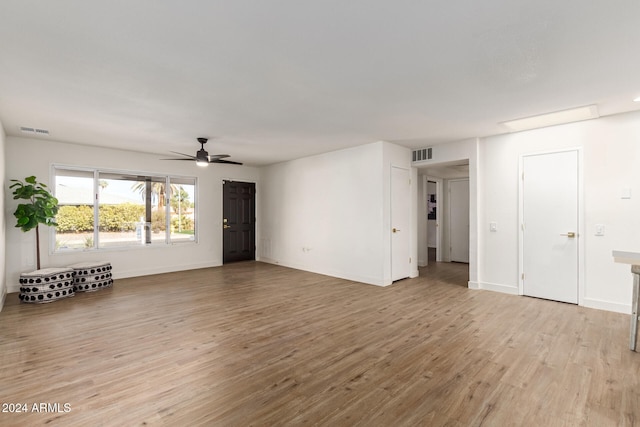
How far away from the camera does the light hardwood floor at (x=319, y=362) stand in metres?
→ 2.11

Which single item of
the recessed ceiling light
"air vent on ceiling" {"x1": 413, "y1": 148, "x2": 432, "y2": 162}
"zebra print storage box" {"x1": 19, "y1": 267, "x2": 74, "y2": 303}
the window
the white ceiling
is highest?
the white ceiling

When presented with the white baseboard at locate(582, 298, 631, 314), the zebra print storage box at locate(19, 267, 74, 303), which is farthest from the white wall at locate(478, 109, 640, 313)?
the zebra print storage box at locate(19, 267, 74, 303)

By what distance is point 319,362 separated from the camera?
2.81m

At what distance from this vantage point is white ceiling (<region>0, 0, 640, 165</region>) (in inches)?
79.6

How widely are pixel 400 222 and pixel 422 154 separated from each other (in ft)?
4.83

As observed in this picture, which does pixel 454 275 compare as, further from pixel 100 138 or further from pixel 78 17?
pixel 100 138

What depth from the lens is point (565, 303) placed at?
180 inches

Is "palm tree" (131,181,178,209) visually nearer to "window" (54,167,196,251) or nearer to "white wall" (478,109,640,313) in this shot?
"window" (54,167,196,251)

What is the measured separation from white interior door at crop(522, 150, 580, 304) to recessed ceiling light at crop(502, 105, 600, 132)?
0.48 meters

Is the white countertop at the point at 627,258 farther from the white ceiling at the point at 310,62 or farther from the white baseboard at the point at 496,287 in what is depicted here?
the white baseboard at the point at 496,287

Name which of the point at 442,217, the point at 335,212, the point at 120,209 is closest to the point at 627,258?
the point at 335,212

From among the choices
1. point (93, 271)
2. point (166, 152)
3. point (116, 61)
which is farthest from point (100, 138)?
point (116, 61)

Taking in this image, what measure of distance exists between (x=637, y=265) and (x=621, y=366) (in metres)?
1.01

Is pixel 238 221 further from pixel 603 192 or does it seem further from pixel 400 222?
pixel 603 192
